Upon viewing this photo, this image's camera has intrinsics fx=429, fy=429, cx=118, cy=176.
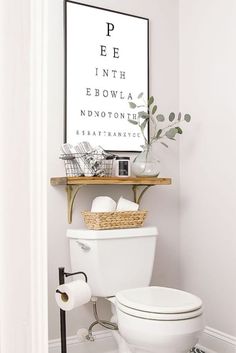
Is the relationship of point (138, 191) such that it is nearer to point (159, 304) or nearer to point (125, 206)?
point (125, 206)

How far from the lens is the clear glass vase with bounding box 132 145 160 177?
8.05ft

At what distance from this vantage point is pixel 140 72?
2.65 metres

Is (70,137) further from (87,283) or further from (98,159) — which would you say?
(87,283)

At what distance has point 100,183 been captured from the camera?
226 cm

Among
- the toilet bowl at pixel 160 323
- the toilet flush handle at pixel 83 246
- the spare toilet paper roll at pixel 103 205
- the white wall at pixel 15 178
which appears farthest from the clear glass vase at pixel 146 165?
the white wall at pixel 15 178

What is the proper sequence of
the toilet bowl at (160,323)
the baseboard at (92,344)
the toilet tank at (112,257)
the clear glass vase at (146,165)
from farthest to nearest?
the clear glass vase at (146,165) < the baseboard at (92,344) < the toilet tank at (112,257) < the toilet bowl at (160,323)

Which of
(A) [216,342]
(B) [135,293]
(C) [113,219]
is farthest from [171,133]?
(A) [216,342]

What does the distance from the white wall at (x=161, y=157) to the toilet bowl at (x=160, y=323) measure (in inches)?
22.3

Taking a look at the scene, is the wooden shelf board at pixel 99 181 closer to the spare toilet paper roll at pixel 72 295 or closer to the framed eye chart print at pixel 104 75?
the framed eye chart print at pixel 104 75

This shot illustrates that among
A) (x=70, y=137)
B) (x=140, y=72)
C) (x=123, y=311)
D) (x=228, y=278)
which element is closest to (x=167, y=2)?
(x=140, y=72)

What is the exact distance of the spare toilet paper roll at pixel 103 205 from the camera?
2.27 metres

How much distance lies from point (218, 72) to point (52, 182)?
1.15 meters

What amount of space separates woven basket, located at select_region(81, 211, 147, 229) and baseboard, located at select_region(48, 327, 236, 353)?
26.3 inches

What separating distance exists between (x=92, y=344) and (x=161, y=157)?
119cm
